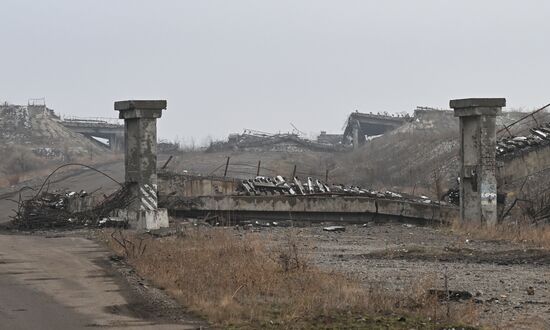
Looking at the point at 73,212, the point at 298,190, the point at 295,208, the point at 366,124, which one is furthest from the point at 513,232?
the point at 366,124

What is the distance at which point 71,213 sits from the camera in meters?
23.1

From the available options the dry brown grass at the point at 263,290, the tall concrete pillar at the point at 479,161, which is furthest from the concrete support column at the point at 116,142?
the dry brown grass at the point at 263,290

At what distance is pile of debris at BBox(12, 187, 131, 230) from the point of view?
21688 mm

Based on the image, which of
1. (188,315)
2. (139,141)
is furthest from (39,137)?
(188,315)

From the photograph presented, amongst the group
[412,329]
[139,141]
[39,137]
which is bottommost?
[412,329]

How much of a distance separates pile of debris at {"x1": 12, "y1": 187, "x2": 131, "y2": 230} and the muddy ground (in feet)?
11.0

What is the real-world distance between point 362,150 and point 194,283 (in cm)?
6219

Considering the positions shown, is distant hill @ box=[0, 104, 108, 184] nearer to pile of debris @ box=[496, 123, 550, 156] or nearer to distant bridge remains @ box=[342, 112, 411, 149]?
distant bridge remains @ box=[342, 112, 411, 149]

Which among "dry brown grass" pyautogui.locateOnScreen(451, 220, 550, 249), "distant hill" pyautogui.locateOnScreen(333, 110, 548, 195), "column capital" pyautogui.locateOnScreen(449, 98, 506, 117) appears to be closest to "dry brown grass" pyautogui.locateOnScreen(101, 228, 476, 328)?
"dry brown grass" pyautogui.locateOnScreen(451, 220, 550, 249)

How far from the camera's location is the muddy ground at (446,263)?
31.8ft

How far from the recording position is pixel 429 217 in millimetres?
23859

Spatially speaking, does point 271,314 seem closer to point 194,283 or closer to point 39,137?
point 194,283

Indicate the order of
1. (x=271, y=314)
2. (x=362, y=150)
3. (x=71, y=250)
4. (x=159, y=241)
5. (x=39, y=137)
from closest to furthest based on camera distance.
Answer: (x=271, y=314)
(x=71, y=250)
(x=159, y=241)
(x=362, y=150)
(x=39, y=137)

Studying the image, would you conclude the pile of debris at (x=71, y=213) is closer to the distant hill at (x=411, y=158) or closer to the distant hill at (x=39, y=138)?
the distant hill at (x=411, y=158)
